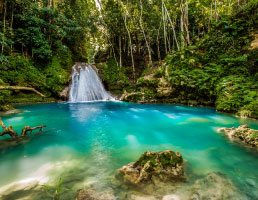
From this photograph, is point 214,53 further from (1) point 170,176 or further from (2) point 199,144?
(1) point 170,176

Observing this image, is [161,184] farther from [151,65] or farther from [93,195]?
[151,65]

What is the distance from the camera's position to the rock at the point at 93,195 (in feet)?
6.18

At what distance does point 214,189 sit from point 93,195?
5.59 feet

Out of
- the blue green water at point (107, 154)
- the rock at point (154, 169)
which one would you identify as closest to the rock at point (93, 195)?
the blue green water at point (107, 154)

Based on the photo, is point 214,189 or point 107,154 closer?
point 214,189

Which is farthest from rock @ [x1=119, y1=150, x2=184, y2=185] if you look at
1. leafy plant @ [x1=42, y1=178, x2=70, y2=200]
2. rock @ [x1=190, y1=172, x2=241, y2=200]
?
leafy plant @ [x1=42, y1=178, x2=70, y2=200]

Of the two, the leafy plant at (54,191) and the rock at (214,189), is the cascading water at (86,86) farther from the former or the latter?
the rock at (214,189)

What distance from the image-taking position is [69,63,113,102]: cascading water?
45.0 ft

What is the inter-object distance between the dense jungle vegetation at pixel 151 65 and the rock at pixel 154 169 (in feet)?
18.1

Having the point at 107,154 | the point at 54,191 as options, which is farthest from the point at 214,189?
the point at 54,191

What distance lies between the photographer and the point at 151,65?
1744cm

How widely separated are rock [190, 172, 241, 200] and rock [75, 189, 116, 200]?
1.09 meters

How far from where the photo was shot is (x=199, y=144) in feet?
12.8

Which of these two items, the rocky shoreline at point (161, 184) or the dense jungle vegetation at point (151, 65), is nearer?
the rocky shoreline at point (161, 184)
